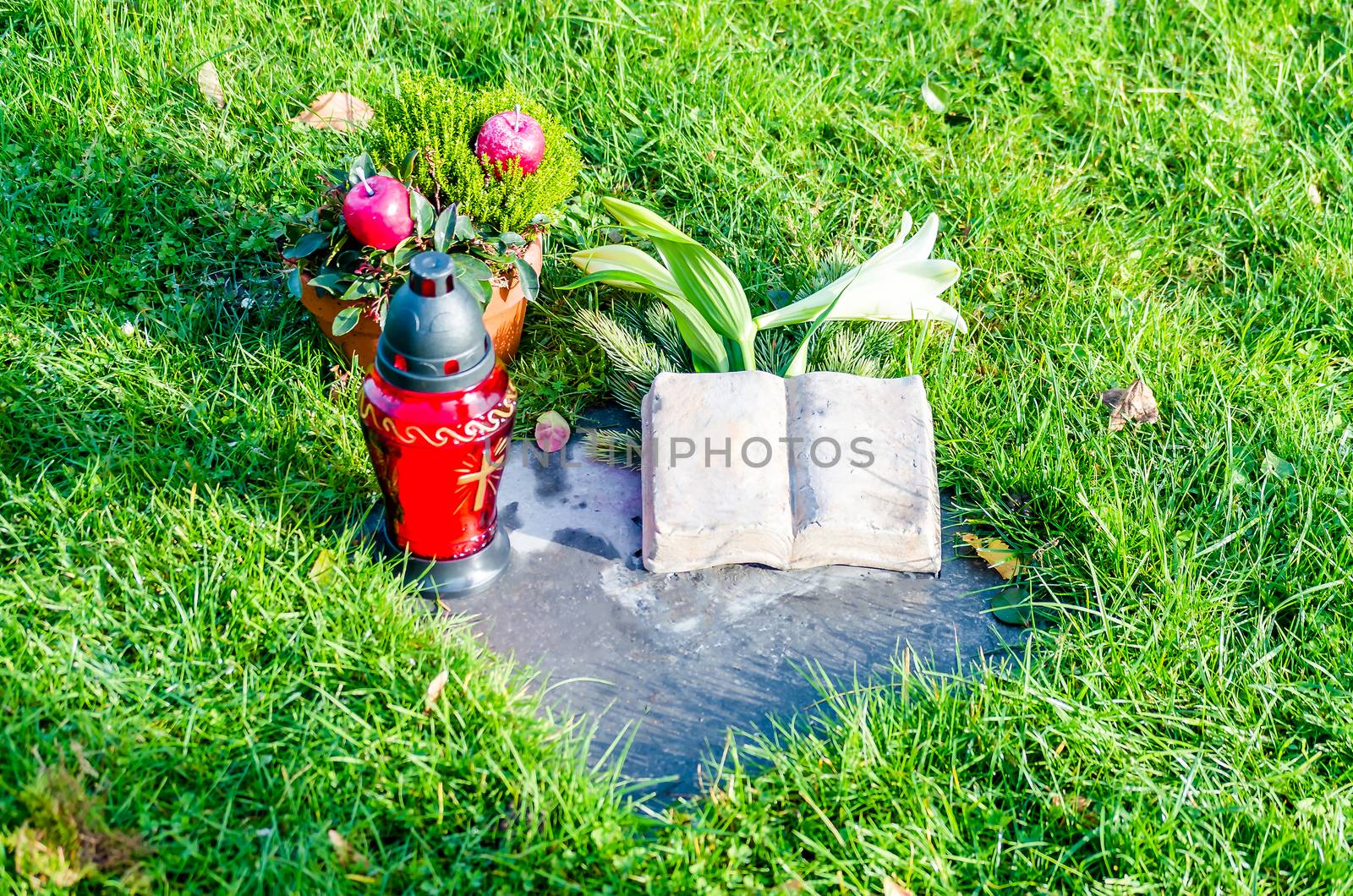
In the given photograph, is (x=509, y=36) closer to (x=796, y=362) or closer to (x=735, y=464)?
(x=796, y=362)

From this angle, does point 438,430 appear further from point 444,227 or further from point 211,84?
point 211,84

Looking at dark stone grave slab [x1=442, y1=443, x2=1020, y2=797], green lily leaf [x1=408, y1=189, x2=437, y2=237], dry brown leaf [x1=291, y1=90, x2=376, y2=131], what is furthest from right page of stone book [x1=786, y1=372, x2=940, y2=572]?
dry brown leaf [x1=291, y1=90, x2=376, y2=131]

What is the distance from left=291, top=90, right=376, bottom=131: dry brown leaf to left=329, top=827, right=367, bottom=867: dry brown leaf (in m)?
2.14

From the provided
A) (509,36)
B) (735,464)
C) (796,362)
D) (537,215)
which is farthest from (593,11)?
(735,464)

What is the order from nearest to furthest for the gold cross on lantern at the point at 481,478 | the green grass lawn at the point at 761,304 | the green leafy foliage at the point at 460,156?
the green grass lawn at the point at 761,304
the gold cross on lantern at the point at 481,478
the green leafy foliage at the point at 460,156

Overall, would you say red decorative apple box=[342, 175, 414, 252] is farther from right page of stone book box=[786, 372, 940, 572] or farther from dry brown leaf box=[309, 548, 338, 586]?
right page of stone book box=[786, 372, 940, 572]

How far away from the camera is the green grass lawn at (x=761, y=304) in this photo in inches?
79.0

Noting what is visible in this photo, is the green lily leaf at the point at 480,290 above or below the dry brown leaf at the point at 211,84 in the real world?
above

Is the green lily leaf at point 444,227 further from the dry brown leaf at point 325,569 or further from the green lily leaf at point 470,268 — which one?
the dry brown leaf at point 325,569

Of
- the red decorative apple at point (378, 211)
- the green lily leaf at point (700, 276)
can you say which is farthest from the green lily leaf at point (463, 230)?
the green lily leaf at point (700, 276)

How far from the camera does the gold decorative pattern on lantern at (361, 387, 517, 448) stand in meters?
2.09

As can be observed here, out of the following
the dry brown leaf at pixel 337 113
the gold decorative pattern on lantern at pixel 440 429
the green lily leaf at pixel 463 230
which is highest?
the green lily leaf at pixel 463 230

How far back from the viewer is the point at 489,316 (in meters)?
2.64

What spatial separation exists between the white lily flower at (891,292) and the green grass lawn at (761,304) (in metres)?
0.12
